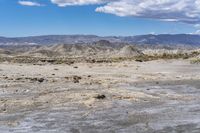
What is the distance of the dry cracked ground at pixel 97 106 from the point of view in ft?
61.6

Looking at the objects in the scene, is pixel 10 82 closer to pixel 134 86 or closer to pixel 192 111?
pixel 134 86

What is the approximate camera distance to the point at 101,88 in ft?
103

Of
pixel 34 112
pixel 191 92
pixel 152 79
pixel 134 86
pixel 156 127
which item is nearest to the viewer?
pixel 156 127

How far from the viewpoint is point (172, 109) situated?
23078mm

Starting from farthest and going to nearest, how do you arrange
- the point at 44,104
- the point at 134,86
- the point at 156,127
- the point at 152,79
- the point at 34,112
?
the point at 152,79, the point at 134,86, the point at 44,104, the point at 34,112, the point at 156,127

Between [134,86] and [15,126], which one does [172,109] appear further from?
[134,86]

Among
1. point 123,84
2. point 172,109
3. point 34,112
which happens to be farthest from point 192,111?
point 123,84

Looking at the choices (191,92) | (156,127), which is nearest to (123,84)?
(191,92)

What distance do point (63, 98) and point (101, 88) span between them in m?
5.69

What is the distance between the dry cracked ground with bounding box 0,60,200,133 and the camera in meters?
18.8

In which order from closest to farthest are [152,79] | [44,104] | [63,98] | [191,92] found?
[44,104] → [63,98] → [191,92] → [152,79]

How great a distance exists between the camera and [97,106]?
23.3 metres

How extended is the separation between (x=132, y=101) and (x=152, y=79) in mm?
13621

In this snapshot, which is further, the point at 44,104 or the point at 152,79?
the point at 152,79
